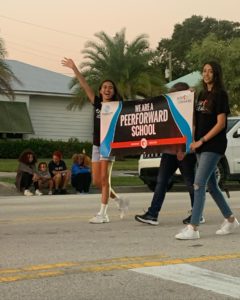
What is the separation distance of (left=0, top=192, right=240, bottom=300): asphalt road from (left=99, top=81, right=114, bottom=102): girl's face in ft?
5.93

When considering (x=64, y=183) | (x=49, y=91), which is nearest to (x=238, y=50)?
(x=49, y=91)

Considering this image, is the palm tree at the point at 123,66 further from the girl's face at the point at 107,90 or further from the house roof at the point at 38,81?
the girl's face at the point at 107,90

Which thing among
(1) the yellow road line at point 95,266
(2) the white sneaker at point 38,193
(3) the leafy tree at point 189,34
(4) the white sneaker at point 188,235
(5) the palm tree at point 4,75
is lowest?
(2) the white sneaker at point 38,193

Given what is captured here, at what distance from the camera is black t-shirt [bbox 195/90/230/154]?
7219mm

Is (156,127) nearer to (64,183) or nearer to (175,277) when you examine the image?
(175,277)

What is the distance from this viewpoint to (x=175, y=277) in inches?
214

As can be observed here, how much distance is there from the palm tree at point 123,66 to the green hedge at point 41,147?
2502mm

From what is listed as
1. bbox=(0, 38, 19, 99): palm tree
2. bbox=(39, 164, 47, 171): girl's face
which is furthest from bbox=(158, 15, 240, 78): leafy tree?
bbox=(39, 164, 47, 171): girl's face

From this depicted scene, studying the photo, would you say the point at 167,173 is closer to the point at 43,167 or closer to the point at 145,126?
the point at 145,126

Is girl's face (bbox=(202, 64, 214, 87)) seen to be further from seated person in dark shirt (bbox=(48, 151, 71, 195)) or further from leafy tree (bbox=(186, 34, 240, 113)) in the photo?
leafy tree (bbox=(186, 34, 240, 113))

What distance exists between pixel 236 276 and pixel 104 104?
3891 mm

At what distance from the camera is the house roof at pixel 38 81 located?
113ft

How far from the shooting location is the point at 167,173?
27.5 feet

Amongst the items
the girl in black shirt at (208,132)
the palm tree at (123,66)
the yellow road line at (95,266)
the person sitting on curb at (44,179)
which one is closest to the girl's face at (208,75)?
the girl in black shirt at (208,132)
